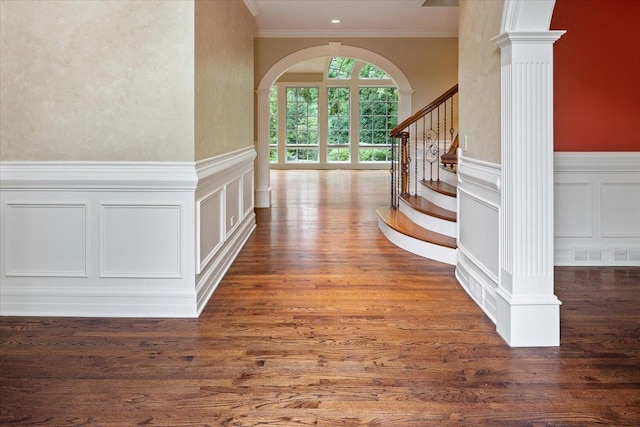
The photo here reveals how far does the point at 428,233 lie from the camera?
5859 millimetres

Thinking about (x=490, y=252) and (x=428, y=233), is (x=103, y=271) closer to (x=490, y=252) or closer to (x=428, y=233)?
(x=490, y=252)

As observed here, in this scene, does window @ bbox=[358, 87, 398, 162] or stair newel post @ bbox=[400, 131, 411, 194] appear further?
window @ bbox=[358, 87, 398, 162]

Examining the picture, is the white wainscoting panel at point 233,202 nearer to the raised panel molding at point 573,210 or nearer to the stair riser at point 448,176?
the stair riser at point 448,176

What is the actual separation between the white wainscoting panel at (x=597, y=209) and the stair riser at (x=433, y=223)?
100 cm

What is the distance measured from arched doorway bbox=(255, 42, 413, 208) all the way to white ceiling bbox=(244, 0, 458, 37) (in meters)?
0.28

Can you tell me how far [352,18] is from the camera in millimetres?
8055

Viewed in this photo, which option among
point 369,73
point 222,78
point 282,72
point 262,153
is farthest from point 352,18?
point 369,73

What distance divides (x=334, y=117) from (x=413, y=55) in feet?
29.2

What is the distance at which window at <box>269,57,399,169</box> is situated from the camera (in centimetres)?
1773

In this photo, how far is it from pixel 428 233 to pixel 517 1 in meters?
3.16

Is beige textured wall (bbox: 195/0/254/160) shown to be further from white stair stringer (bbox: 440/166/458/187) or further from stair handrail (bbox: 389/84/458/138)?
white stair stringer (bbox: 440/166/458/187)

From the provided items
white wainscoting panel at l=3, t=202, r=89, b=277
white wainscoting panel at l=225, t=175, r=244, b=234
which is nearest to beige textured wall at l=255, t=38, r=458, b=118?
white wainscoting panel at l=225, t=175, r=244, b=234

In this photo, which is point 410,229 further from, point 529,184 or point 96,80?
point 96,80

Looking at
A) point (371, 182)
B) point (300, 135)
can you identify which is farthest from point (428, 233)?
point (300, 135)
